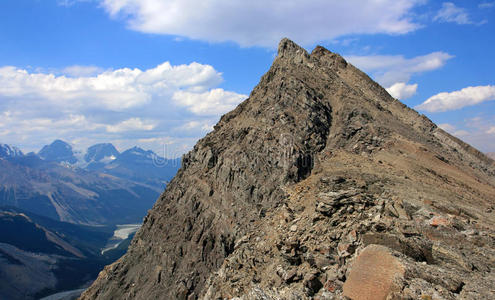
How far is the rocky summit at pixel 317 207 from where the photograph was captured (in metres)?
17.9

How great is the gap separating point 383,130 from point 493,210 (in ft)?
47.5

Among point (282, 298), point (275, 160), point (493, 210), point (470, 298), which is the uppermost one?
point (275, 160)

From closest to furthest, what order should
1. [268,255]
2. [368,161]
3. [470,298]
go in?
[470,298] < [268,255] < [368,161]

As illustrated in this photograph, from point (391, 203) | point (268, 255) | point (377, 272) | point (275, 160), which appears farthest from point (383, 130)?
point (377, 272)

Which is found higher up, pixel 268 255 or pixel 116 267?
pixel 268 255

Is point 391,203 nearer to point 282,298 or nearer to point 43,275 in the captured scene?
point 282,298

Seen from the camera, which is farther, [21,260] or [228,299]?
[21,260]

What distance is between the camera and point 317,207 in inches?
1000

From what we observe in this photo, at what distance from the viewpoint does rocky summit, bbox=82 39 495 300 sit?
58.6 ft

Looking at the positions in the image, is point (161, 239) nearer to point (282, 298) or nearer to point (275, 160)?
point (275, 160)

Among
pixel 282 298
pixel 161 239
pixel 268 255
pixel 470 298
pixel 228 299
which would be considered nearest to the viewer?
pixel 470 298

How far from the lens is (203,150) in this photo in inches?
1789

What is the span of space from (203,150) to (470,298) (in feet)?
117

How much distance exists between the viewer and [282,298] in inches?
739
